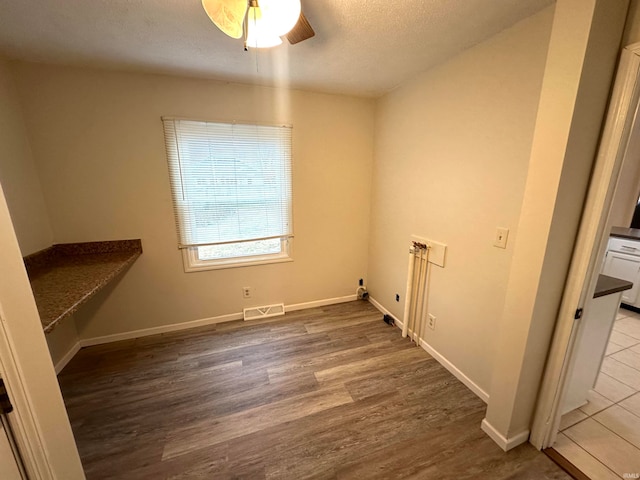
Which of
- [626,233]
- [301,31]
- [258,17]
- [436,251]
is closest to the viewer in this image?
[258,17]

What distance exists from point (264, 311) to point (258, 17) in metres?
→ 2.67

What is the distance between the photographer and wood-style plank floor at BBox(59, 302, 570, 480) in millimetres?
1453

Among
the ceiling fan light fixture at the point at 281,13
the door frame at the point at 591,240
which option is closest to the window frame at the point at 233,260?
the ceiling fan light fixture at the point at 281,13

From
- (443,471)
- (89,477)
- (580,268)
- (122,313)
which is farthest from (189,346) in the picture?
(580,268)

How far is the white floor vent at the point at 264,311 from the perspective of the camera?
298 centimetres

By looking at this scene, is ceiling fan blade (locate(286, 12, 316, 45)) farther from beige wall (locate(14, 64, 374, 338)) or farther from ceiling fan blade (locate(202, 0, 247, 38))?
beige wall (locate(14, 64, 374, 338))

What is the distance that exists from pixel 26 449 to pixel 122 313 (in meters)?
2.12

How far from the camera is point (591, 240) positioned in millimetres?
1246

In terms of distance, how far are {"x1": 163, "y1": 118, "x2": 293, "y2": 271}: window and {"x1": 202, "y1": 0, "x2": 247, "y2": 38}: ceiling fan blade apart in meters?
1.37

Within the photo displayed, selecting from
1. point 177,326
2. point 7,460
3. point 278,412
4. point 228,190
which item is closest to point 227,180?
point 228,190

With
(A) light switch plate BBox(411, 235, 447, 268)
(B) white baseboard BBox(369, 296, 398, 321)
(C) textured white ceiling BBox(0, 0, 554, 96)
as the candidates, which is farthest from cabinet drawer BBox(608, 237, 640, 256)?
(C) textured white ceiling BBox(0, 0, 554, 96)

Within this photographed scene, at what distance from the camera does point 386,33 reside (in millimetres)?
1618

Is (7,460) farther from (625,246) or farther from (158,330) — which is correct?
(625,246)

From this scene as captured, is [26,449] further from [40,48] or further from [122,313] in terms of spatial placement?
[40,48]
